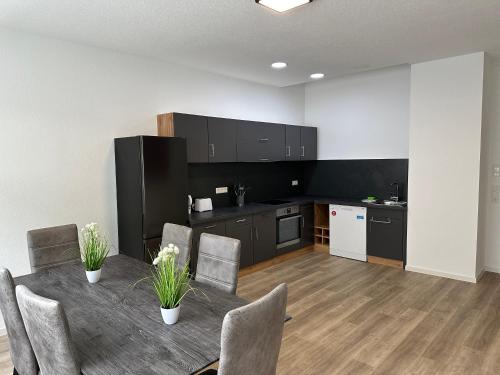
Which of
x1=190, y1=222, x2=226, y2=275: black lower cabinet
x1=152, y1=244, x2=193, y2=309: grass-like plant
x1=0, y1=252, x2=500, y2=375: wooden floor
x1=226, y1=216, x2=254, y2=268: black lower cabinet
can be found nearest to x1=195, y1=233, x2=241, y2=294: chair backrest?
x1=152, y1=244, x2=193, y2=309: grass-like plant

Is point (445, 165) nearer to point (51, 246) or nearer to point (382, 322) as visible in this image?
point (382, 322)

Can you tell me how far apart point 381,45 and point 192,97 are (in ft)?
7.61

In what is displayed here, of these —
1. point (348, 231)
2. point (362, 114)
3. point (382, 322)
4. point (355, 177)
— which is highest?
point (362, 114)

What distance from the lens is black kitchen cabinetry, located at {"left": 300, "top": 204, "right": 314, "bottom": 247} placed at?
5.52m

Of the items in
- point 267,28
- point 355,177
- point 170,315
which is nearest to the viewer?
point 170,315

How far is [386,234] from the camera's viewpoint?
488cm

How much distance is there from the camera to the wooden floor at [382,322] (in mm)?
2650

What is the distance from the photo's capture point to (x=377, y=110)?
5.52m

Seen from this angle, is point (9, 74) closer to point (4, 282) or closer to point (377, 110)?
point (4, 282)

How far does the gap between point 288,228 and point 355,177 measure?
1.48m

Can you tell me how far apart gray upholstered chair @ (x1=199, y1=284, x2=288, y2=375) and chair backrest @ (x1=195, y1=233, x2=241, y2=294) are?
0.85 m

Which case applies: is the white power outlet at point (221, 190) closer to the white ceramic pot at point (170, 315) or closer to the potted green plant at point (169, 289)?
the potted green plant at point (169, 289)

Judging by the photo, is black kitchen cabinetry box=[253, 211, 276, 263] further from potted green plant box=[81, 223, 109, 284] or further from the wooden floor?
potted green plant box=[81, 223, 109, 284]

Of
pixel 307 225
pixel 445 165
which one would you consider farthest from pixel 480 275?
pixel 307 225
